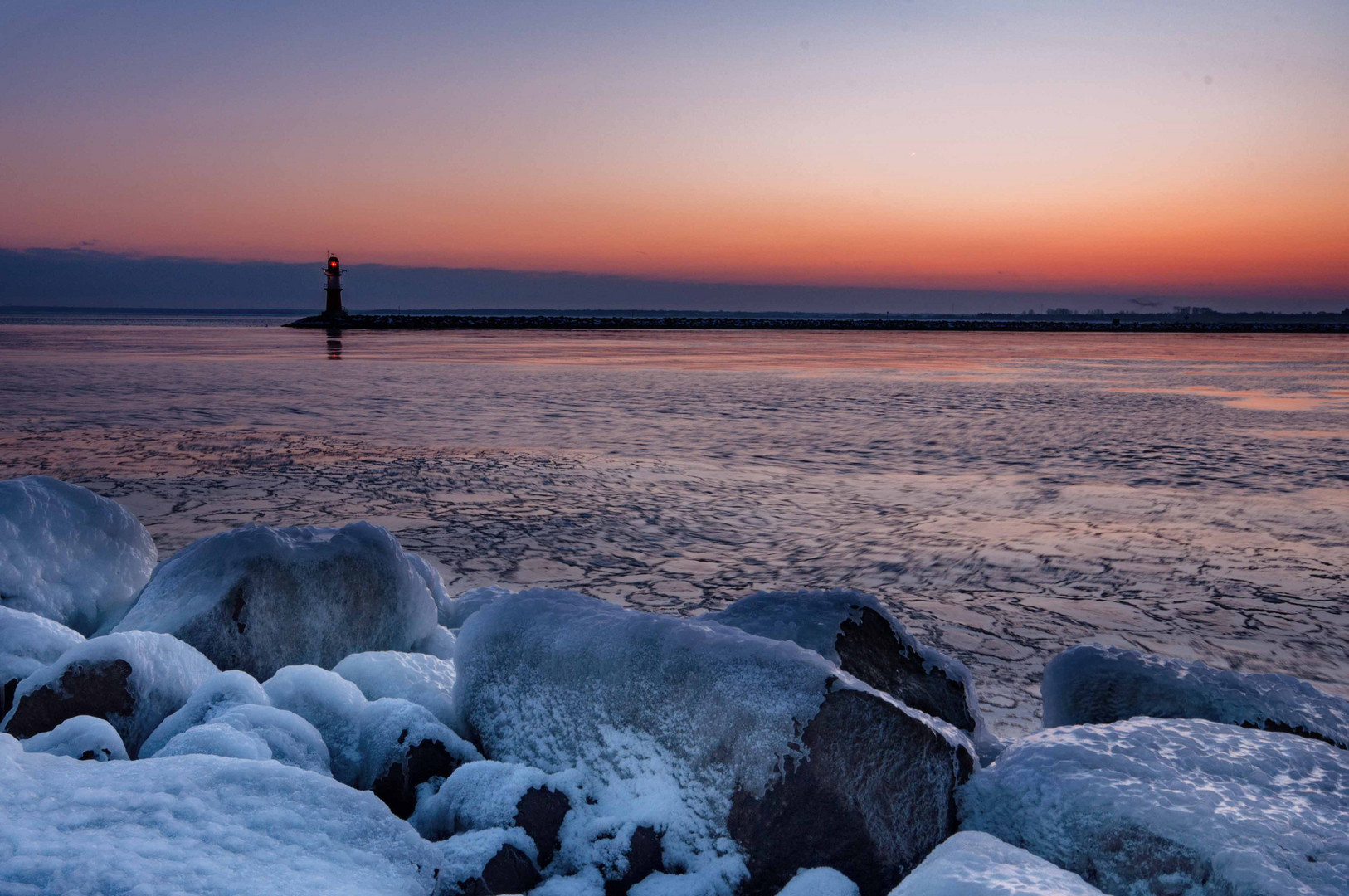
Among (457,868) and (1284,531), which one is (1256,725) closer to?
(457,868)

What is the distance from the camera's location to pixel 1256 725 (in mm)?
2275

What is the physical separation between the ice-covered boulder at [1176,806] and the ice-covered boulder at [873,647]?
1.04 feet

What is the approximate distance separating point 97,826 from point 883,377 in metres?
17.4

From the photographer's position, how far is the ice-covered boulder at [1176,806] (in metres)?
1.63

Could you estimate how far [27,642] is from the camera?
2.46 meters

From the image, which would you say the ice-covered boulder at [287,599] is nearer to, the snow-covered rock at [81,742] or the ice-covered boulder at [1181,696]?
the snow-covered rock at [81,742]

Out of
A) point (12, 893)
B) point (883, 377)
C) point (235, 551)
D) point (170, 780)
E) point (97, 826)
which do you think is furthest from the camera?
point (883, 377)

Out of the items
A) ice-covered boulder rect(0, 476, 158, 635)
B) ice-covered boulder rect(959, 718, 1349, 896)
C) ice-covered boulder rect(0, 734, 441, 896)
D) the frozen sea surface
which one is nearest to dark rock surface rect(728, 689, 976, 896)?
ice-covered boulder rect(959, 718, 1349, 896)

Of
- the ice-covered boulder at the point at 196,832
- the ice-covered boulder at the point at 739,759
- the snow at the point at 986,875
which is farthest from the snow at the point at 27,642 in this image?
the snow at the point at 986,875

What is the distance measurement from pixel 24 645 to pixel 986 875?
2.52 metres

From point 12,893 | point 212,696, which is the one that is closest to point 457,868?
point 12,893

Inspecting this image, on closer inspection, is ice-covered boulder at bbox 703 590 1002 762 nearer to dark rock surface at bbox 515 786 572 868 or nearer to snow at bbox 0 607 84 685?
dark rock surface at bbox 515 786 572 868

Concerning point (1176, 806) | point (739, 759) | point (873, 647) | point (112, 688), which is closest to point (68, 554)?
point (112, 688)

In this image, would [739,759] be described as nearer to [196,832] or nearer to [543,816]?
[543,816]
